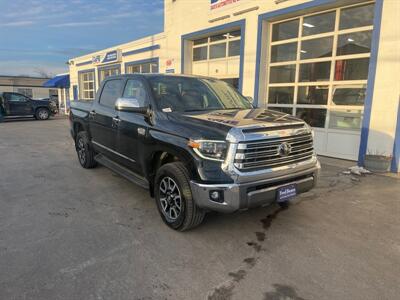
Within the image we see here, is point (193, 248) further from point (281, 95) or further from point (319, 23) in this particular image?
point (319, 23)

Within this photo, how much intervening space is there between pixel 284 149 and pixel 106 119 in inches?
124

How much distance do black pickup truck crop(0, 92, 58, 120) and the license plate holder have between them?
20037mm

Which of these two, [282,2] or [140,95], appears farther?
[282,2]

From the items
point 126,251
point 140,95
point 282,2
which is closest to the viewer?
point 126,251

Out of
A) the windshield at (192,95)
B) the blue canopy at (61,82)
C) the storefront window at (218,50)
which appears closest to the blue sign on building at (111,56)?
the storefront window at (218,50)

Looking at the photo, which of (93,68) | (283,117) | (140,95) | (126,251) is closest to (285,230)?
(283,117)

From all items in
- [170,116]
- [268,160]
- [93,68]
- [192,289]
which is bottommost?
[192,289]

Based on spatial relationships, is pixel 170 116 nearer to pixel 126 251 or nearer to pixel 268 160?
pixel 268 160

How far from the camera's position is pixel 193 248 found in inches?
125

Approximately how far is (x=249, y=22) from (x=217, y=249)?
26.0 ft

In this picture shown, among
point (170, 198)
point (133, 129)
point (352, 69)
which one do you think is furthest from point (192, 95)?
point (352, 69)

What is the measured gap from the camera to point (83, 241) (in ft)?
10.8

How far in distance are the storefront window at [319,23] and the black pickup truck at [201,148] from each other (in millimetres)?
4471

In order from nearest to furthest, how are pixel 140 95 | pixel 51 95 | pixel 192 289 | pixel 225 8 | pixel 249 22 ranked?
pixel 192 289 < pixel 140 95 < pixel 249 22 < pixel 225 8 < pixel 51 95
